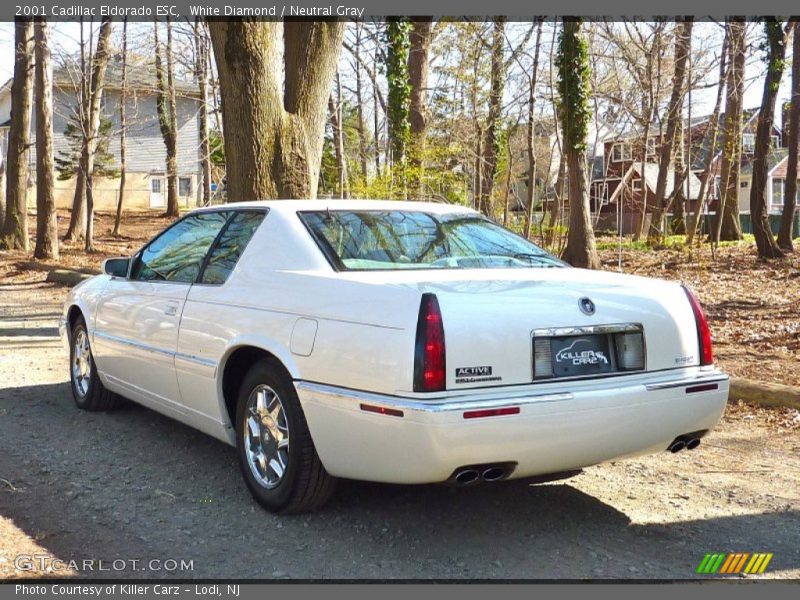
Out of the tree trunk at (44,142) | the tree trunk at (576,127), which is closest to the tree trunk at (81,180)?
the tree trunk at (44,142)

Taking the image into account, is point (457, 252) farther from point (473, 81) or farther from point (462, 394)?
point (473, 81)

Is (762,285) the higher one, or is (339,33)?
(339,33)

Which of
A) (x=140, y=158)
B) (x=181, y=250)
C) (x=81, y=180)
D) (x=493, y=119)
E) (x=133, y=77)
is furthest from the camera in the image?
(x=140, y=158)

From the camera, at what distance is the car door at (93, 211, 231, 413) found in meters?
5.64

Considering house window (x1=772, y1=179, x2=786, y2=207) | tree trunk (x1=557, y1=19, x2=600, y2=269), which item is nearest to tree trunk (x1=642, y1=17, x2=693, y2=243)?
tree trunk (x1=557, y1=19, x2=600, y2=269)

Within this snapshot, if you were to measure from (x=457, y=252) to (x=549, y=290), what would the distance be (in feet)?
3.03

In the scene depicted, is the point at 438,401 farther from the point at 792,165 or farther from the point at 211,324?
the point at 792,165

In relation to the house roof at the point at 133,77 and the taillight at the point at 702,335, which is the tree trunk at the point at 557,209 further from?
the taillight at the point at 702,335

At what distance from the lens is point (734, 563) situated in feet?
13.7

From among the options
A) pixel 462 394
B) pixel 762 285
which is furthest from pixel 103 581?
pixel 762 285

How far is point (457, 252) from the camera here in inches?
202

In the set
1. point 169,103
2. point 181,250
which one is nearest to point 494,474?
point 181,250

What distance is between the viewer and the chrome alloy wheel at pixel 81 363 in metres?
7.04

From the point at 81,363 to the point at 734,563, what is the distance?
5.09 metres
